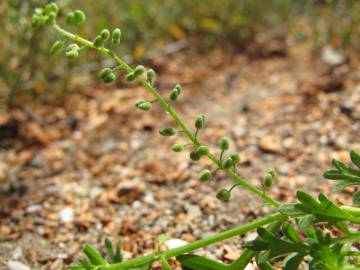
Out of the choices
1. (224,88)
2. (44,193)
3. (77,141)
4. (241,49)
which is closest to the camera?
(44,193)

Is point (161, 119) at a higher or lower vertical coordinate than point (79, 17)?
higher

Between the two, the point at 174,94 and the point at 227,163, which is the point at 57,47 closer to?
the point at 174,94

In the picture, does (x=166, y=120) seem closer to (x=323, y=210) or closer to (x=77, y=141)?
(x=77, y=141)

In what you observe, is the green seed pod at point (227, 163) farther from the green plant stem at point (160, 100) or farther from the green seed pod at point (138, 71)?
the green seed pod at point (138, 71)

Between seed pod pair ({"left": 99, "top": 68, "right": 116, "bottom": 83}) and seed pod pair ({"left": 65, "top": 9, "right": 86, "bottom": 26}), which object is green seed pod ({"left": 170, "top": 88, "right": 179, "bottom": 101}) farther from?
seed pod pair ({"left": 65, "top": 9, "right": 86, "bottom": 26})

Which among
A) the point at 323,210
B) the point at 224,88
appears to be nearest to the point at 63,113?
the point at 224,88

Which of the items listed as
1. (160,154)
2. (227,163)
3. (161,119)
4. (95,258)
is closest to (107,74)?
(227,163)

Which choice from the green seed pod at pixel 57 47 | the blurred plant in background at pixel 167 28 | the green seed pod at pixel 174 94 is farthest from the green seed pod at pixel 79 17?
the blurred plant in background at pixel 167 28
